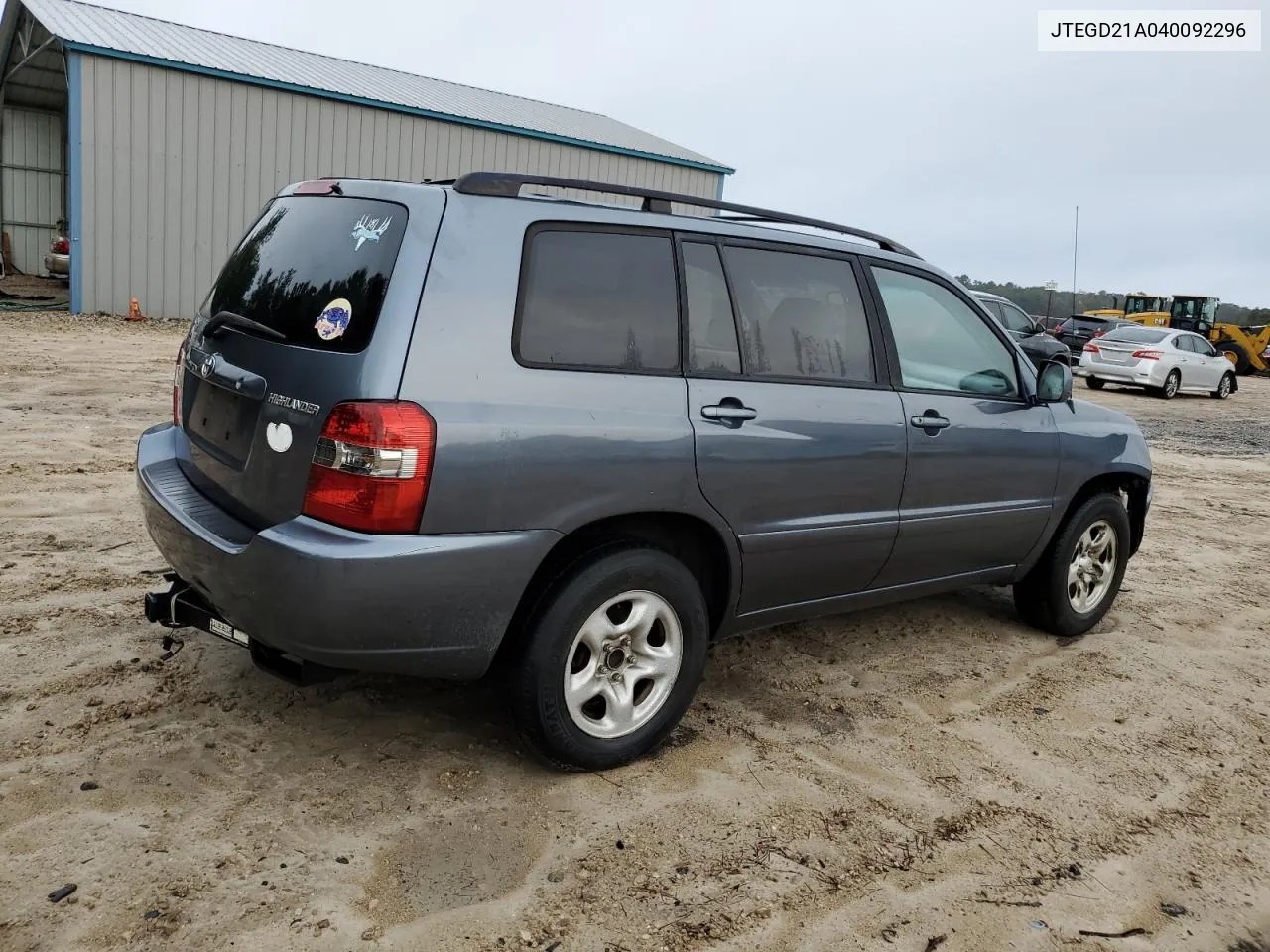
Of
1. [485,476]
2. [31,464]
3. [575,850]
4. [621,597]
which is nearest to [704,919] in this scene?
[575,850]

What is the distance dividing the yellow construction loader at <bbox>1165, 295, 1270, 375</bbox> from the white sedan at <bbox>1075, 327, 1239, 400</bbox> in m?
10.1

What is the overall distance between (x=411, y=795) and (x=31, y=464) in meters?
4.89

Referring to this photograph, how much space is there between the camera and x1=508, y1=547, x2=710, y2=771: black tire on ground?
3078 millimetres

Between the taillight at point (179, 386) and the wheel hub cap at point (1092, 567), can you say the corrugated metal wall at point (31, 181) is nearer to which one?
the taillight at point (179, 386)

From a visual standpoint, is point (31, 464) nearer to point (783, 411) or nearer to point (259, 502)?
point (259, 502)

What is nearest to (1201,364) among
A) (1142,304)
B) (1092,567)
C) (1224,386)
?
(1224,386)

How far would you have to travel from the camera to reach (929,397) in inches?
163

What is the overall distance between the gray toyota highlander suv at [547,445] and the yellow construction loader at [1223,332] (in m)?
31.0

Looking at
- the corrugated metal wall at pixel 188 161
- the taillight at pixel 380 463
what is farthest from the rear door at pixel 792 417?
the corrugated metal wall at pixel 188 161

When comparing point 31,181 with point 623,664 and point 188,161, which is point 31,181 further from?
point 623,664

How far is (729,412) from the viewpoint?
136 inches

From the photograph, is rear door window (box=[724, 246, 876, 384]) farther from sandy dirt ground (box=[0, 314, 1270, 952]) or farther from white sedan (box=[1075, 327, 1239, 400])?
white sedan (box=[1075, 327, 1239, 400])

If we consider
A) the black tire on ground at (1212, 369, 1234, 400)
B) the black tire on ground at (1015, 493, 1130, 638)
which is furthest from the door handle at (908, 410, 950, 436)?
the black tire on ground at (1212, 369, 1234, 400)

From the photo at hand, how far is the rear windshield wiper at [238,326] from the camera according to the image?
3135 millimetres
